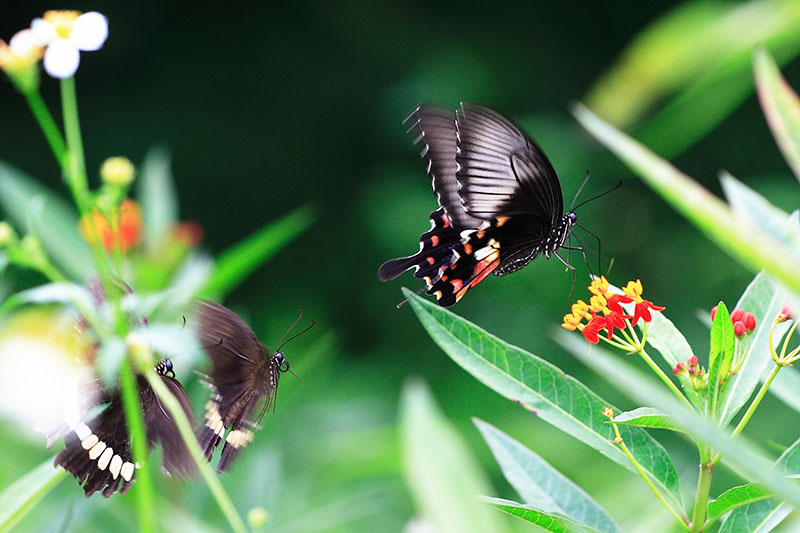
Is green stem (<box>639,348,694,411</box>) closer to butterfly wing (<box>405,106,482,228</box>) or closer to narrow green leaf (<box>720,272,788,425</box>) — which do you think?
narrow green leaf (<box>720,272,788,425</box>)

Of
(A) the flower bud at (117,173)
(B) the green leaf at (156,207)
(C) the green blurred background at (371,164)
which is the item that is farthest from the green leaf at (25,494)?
(B) the green leaf at (156,207)

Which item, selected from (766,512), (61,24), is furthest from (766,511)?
(61,24)

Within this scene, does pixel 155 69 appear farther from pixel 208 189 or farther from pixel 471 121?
pixel 471 121

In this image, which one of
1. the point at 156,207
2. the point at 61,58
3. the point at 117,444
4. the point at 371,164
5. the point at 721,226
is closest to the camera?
the point at 721,226

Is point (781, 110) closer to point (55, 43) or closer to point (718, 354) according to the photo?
point (718, 354)

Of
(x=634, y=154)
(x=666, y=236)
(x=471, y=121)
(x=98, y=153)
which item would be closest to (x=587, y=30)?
(x=666, y=236)

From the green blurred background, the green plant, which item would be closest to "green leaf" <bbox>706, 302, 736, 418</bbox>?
the green plant

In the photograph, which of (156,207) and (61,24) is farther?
(156,207)
